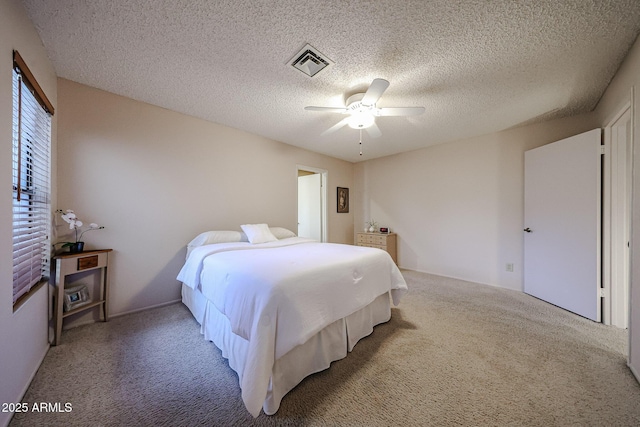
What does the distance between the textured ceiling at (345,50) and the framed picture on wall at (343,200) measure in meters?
2.53

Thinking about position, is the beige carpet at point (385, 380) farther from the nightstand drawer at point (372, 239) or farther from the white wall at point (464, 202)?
the nightstand drawer at point (372, 239)

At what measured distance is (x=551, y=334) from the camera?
6.61 feet

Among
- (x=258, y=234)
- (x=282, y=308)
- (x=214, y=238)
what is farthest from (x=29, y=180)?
(x=282, y=308)

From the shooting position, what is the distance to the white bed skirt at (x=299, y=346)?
131 cm

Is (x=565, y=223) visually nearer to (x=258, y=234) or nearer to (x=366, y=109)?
(x=366, y=109)

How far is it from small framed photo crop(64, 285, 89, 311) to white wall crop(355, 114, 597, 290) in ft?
15.0

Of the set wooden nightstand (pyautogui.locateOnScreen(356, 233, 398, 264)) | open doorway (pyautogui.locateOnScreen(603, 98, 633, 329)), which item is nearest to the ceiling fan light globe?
open doorway (pyautogui.locateOnScreen(603, 98, 633, 329))

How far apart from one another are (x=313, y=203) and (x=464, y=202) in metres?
2.88

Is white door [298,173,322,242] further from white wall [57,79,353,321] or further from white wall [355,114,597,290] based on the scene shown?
white wall [57,79,353,321]

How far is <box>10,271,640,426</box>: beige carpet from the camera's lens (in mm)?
1203

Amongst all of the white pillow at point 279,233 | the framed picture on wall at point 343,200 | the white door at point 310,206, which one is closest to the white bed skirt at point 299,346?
the white pillow at point 279,233

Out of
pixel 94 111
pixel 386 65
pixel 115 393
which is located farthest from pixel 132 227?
pixel 386 65

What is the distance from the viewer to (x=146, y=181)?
8.26ft

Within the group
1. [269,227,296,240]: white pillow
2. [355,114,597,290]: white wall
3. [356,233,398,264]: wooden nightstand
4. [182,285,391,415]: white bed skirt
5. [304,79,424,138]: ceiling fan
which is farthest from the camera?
[356,233,398,264]: wooden nightstand
